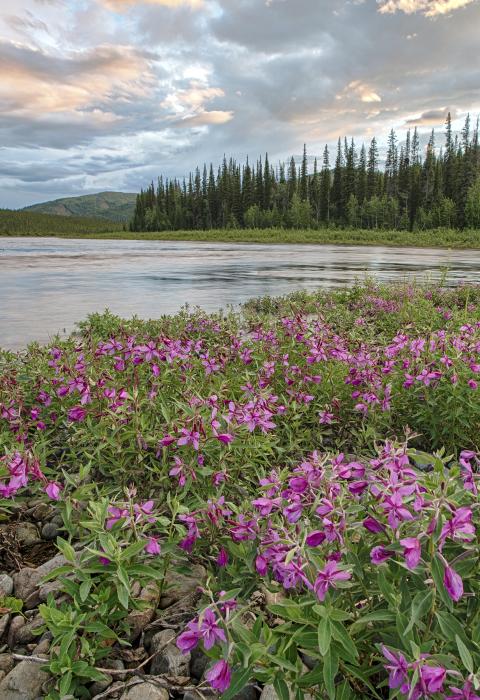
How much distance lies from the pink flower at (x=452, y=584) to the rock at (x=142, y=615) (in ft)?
4.31

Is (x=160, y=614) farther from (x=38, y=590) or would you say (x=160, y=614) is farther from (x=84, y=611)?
(x=38, y=590)

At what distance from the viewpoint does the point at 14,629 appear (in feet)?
7.43

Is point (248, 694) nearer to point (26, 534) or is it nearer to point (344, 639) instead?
point (344, 639)

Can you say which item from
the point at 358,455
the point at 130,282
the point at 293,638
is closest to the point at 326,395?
the point at 358,455

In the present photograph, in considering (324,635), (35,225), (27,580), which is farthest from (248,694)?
(35,225)

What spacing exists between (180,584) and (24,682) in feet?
2.42

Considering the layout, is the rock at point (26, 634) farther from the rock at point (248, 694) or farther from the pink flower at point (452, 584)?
the pink flower at point (452, 584)

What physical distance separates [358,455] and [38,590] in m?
2.30

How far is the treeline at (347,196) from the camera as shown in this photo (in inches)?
3219

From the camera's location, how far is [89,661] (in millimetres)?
1904

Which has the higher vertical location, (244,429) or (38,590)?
(244,429)

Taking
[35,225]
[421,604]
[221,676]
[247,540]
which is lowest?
[247,540]

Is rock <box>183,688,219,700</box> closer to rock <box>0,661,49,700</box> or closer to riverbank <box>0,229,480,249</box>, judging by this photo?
rock <box>0,661,49,700</box>

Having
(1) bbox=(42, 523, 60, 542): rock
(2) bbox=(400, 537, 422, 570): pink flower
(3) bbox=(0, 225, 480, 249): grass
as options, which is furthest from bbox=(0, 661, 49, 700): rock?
(3) bbox=(0, 225, 480, 249): grass
